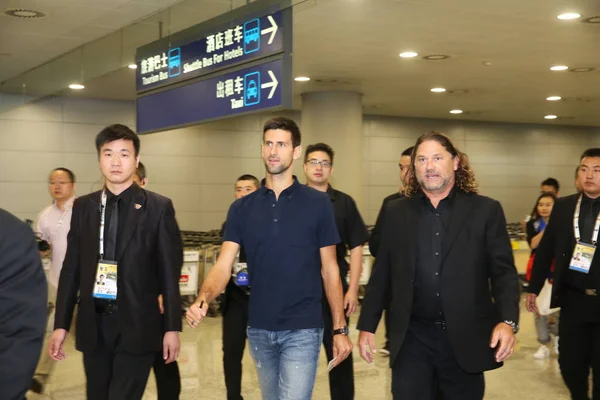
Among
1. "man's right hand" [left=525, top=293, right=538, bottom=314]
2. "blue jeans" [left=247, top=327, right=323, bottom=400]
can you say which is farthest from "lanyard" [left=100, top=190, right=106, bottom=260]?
"man's right hand" [left=525, top=293, right=538, bottom=314]

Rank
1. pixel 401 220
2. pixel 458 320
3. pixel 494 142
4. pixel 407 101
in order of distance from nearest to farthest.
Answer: pixel 458 320
pixel 401 220
pixel 407 101
pixel 494 142

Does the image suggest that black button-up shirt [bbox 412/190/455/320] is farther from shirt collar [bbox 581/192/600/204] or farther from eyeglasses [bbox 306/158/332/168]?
shirt collar [bbox 581/192/600/204]

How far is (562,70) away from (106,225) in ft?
37.8

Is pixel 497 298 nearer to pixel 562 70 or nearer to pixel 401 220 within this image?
pixel 401 220

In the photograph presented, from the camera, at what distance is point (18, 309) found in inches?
86.7

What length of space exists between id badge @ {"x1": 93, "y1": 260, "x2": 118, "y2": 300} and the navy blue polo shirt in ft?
1.99

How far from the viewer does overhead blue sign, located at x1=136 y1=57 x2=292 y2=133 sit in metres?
6.90

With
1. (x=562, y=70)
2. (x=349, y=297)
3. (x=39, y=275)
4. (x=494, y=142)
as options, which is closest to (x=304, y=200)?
(x=349, y=297)

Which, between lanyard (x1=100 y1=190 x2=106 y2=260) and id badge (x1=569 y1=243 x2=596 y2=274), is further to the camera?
id badge (x1=569 y1=243 x2=596 y2=274)

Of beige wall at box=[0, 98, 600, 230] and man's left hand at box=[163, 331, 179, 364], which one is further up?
beige wall at box=[0, 98, 600, 230]

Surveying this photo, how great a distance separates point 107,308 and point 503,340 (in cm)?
194

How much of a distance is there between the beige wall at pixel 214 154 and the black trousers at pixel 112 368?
35.8 ft

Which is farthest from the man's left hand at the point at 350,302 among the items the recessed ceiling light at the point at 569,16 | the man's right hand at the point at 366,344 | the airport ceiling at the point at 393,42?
the recessed ceiling light at the point at 569,16

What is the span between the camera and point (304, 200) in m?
4.39
